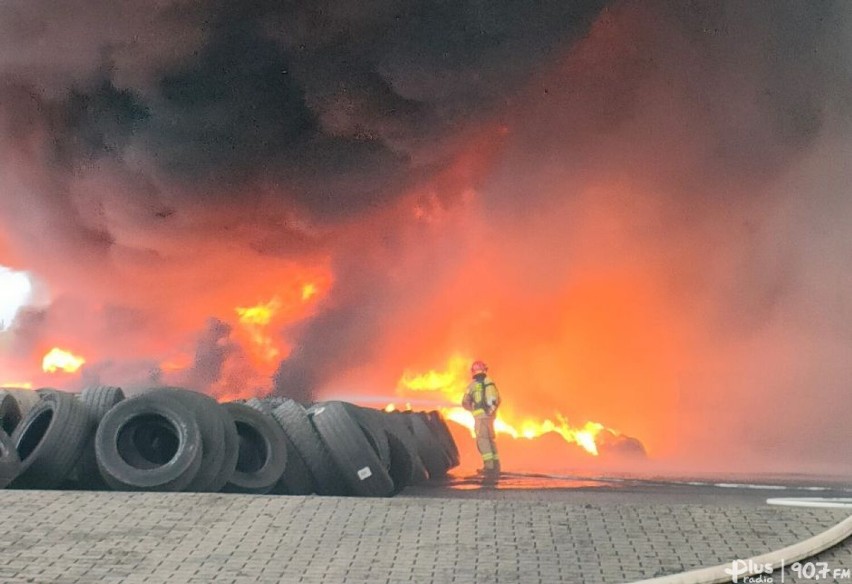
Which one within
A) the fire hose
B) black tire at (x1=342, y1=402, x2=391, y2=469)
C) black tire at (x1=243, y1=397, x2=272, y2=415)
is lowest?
the fire hose

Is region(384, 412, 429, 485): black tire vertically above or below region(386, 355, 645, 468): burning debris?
below

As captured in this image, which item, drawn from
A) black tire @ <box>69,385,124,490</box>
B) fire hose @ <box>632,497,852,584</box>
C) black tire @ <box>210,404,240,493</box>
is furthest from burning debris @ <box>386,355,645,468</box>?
fire hose @ <box>632,497,852,584</box>

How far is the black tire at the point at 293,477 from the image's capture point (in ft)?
26.0

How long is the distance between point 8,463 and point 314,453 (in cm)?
241

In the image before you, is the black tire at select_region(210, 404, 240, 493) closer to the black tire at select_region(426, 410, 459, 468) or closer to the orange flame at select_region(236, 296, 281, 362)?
the black tire at select_region(426, 410, 459, 468)

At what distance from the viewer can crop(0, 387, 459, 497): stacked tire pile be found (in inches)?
276

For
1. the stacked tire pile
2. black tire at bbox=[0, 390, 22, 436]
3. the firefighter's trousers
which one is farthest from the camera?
the firefighter's trousers

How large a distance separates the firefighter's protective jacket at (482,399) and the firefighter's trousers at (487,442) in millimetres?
85

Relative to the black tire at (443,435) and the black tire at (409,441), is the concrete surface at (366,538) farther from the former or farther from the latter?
the black tire at (443,435)

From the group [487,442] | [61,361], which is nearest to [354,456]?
[487,442]

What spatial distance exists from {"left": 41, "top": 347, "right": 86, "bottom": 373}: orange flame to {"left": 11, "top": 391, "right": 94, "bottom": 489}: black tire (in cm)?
1155

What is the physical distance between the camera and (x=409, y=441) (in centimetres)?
1034

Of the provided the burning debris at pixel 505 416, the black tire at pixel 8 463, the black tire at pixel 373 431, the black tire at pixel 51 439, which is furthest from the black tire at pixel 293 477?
the burning debris at pixel 505 416

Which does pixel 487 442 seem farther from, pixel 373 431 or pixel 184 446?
pixel 184 446
